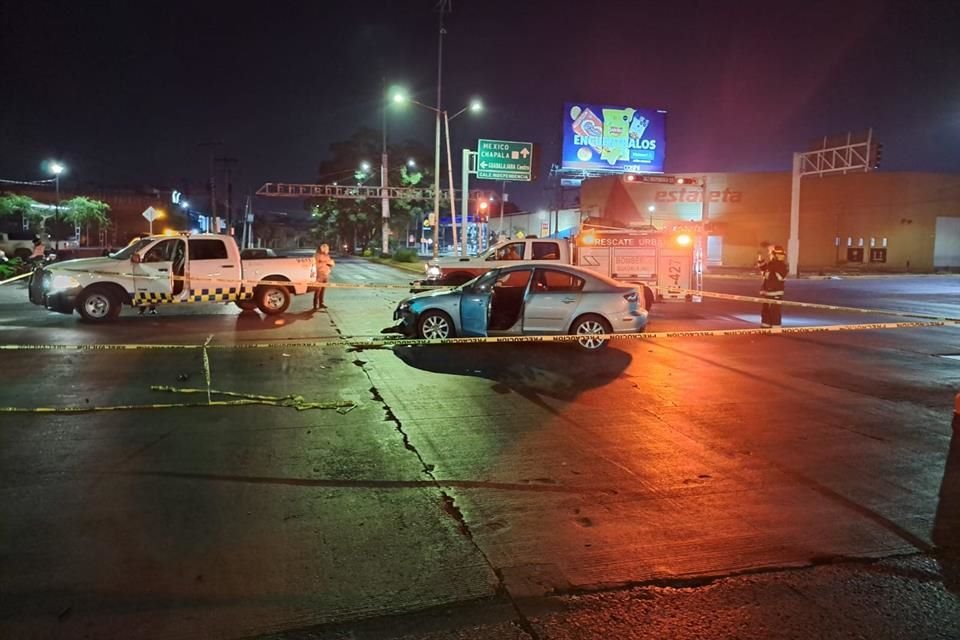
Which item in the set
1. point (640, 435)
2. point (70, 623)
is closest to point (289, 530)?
point (70, 623)

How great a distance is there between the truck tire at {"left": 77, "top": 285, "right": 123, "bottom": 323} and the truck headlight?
0.25 meters

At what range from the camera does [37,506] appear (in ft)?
17.1

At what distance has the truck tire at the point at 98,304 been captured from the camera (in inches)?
599

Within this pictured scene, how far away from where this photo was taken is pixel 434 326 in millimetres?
12016

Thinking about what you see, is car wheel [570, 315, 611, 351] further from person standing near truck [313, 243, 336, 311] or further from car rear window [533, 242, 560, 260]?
person standing near truck [313, 243, 336, 311]

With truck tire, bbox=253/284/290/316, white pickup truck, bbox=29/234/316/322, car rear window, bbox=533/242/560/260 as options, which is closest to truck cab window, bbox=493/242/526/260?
car rear window, bbox=533/242/560/260

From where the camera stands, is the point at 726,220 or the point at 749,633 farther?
the point at 726,220

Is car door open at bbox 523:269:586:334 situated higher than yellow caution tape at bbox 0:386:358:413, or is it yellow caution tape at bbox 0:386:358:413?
car door open at bbox 523:269:586:334

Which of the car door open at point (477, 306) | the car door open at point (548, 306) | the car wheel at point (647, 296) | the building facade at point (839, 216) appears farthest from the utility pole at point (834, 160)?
the car door open at point (477, 306)

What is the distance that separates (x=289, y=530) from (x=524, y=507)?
1577 mm

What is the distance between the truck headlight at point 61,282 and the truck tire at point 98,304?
0.25 m

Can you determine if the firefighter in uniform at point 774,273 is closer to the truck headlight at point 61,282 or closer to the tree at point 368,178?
the truck headlight at point 61,282

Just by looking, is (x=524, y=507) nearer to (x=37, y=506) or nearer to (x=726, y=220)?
(x=37, y=506)

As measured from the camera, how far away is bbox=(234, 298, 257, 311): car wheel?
1688 cm
